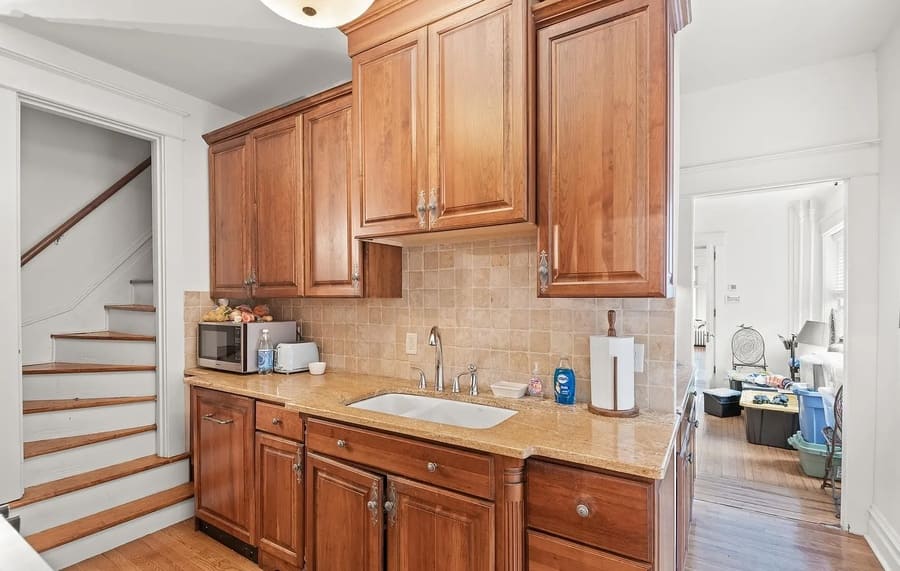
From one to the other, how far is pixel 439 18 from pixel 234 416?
213 centimetres

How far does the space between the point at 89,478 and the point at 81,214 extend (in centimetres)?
189

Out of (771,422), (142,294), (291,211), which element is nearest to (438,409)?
(291,211)

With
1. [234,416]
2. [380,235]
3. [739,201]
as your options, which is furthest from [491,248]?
[739,201]

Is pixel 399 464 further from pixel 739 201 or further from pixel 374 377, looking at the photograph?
pixel 739 201

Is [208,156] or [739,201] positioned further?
[739,201]

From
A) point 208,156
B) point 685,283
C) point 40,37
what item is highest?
point 40,37

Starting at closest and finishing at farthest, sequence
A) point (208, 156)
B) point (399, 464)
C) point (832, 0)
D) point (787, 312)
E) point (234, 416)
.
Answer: point (399, 464) < point (832, 0) < point (234, 416) < point (208, 156) < point (787, 312)

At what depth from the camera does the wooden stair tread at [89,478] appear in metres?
2.23

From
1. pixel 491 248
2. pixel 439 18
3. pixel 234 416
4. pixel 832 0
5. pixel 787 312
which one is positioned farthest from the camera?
pixel 787 312

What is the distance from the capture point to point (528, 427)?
1.62 m

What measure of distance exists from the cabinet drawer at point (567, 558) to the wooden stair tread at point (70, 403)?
2529 mm

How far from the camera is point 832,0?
2043 mm

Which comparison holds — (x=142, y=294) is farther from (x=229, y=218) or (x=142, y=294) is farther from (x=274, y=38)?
(x=274, y=38)

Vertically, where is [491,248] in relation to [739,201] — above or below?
below
